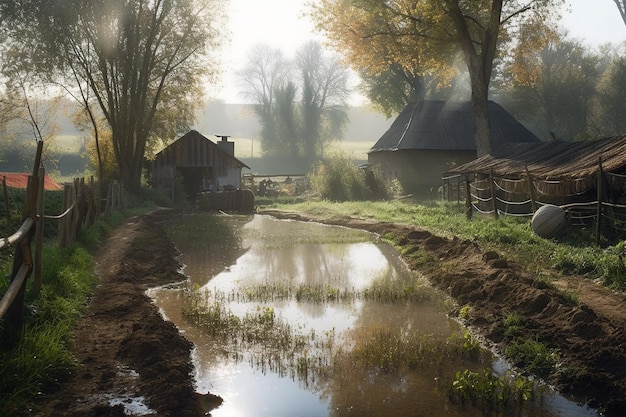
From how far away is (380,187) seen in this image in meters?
38.5

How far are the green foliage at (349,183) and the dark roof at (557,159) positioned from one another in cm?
1512

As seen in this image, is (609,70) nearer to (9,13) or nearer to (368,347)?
(9,13)

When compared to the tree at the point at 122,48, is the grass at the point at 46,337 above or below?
below

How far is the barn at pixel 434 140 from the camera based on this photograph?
3797cm

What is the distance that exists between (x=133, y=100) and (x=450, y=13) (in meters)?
17.2

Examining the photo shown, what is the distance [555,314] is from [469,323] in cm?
143

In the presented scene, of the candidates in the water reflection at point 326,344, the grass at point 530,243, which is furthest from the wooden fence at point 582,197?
the water reflection at point 326,344

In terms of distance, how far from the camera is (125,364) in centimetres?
748

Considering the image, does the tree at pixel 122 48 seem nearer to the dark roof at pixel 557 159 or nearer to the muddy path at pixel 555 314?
the dark roof at pixel 557 159

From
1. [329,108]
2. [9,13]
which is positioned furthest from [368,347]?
[329,108]

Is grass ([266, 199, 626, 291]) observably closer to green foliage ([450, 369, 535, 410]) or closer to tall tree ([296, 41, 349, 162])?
green foliage ([450, 369, 535, 410])

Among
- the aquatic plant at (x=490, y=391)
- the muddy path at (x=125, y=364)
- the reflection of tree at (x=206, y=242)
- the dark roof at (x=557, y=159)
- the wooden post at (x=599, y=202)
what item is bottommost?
the aquatic plant at (x=490, y=391)

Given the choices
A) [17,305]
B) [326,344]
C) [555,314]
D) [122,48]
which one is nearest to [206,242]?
[326,344]

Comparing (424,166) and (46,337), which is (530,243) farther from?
(424,166)
